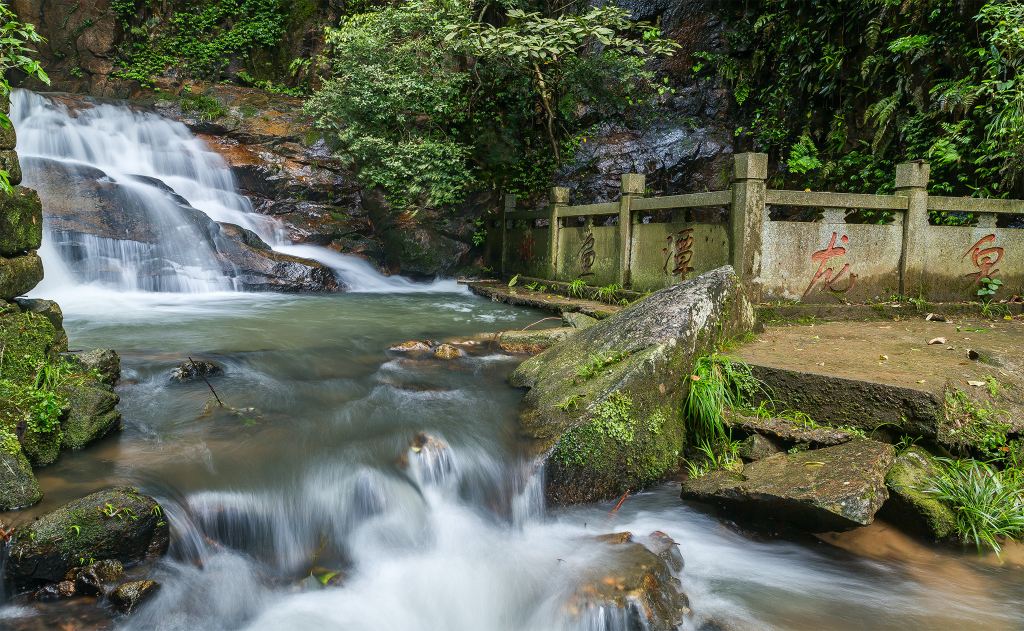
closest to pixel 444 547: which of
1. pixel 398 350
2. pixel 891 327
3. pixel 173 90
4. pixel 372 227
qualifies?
pixel 398 350

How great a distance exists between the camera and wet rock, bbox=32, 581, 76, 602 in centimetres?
323

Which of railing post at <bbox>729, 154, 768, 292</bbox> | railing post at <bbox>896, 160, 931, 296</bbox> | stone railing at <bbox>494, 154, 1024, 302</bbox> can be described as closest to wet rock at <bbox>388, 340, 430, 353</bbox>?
stone railing at <bbox>494, 154, 1024, 302</bbox>

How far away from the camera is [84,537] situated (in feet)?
10.9

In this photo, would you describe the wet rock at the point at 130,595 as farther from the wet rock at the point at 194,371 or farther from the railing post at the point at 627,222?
the railing post at the point at 627,222

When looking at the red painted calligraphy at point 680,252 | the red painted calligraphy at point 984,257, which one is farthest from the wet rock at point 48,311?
the red painted calligraphy at point 984,257

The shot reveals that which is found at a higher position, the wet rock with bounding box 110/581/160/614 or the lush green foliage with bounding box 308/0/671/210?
the lush green foliage with bounding box 308/0/671/210

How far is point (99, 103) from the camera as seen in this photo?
55.1 feet

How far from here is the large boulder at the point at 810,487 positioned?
3.82 metres

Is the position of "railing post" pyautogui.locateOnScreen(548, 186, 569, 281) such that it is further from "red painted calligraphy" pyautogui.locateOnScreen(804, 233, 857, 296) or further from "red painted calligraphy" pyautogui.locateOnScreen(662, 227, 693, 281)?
"red painted calligraphy" pyautogui.locateOnScreen(804, 233, 857, 296)

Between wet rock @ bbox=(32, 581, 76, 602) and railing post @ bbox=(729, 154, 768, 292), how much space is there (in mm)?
6761

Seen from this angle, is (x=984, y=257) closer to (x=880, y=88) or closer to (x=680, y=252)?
(x=680, y=252)

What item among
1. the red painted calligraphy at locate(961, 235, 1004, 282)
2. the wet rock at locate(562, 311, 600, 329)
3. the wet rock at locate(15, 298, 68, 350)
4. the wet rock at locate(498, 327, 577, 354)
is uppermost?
the red painted calligraphy at locate(961, 235, 1004, 282)

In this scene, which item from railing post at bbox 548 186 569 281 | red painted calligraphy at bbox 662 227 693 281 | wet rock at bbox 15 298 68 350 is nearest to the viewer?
wet rock at bbox 15 298 68 350

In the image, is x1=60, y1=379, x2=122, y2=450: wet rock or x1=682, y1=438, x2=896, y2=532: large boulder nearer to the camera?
x1=682, y1=438, x2=896, y2=532: large boulder
